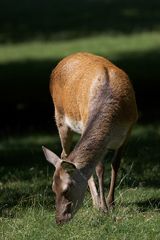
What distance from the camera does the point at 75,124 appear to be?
31.9ft

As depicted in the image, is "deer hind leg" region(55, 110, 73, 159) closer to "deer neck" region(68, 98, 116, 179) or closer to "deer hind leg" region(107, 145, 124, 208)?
"deer hind leg" region(107, 145, 124, 208)

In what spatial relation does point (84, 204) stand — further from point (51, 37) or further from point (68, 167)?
point (51, 37)

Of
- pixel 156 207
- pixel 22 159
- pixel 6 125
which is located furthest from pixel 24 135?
pixel 156 207

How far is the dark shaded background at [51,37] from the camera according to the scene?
1758 cm

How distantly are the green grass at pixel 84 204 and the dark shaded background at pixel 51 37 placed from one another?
345 centimetres

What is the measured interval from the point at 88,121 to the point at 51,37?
2071 centimetres

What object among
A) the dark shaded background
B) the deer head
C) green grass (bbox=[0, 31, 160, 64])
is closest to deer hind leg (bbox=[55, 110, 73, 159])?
the deer head

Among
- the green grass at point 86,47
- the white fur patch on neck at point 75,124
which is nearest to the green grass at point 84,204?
the white fur patch on neck at point 75,124

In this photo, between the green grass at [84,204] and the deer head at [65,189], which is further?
the deer head at [65,189]

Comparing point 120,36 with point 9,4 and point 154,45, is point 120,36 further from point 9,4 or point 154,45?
point 9,4

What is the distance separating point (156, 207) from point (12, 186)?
2.48m

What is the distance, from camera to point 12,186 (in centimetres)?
1039

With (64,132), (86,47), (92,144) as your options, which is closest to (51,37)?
(86,47)

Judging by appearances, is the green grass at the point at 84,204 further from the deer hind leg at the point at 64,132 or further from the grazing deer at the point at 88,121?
the deer hind leg at the point at 64,132
